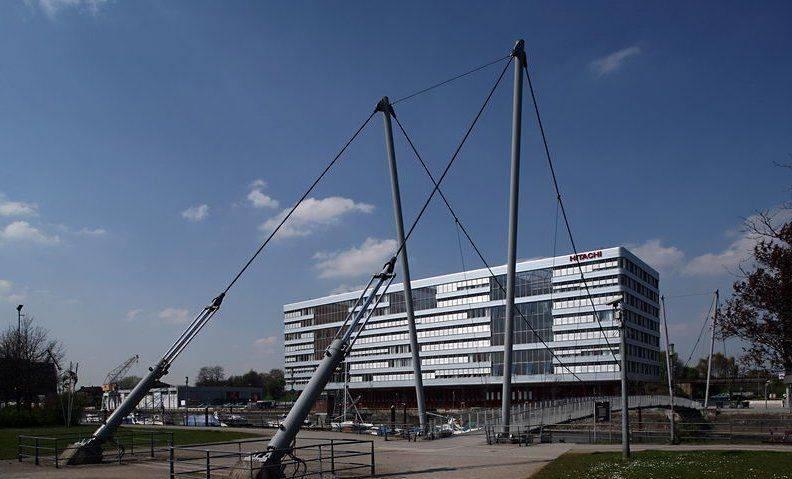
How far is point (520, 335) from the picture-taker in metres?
114

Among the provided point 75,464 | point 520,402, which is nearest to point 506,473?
point 75,464

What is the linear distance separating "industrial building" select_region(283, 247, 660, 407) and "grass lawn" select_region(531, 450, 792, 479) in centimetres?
7092

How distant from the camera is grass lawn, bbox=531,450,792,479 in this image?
1934cm

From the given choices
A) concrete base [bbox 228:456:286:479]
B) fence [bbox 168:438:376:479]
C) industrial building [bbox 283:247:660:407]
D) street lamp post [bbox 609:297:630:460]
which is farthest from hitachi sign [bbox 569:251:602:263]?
concrete base [bbox 228:456:286:479]

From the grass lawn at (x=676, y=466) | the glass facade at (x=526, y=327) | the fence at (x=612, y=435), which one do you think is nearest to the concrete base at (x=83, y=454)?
the grass lawn at (x=676, y=466)

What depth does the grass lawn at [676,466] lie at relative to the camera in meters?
19.3

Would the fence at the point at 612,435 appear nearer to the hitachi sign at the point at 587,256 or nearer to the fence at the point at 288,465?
the fence at the point at 288,465

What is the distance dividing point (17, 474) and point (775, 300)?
2492 cm

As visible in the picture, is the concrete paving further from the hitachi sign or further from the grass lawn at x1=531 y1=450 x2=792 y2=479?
the hitachi sign

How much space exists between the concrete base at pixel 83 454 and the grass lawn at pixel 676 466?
17.5 m

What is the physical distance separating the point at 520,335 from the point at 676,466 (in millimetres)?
93488

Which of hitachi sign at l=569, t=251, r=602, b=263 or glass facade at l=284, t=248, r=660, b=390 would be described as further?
hitachi sign at l=569, t=251, r=602, b=263

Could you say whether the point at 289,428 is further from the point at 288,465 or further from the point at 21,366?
the point at 21,366

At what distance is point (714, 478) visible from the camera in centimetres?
1848
